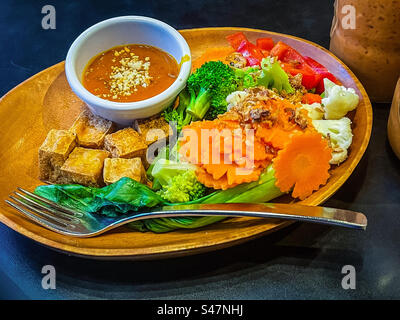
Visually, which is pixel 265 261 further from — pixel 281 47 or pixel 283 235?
pixel 281 47

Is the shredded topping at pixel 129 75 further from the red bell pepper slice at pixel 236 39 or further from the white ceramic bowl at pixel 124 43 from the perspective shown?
the red bell pepper slice at pixel 236 39

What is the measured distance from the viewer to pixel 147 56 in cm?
254

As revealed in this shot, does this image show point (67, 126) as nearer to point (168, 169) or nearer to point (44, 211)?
point (44, 211)

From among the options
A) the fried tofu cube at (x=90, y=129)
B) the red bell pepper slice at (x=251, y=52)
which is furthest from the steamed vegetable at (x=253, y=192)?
the red bell pepper slice at (x=251, y=52)

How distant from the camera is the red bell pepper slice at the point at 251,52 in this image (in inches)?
100

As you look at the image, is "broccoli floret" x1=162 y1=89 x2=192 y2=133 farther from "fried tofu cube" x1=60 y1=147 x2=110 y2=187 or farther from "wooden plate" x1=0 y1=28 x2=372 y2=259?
"wooden plate" x1=0 y1=28 x2=372 y2=259

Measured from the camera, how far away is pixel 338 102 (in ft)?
7.05

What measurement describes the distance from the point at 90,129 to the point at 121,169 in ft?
1.33

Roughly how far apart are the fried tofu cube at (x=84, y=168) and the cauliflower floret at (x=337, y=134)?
3.62 feet

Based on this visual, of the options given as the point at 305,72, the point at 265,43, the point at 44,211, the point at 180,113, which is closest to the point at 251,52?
the point at 265,43

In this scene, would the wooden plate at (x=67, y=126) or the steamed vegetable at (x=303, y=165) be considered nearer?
the wooden plate at (x=67, y=126)

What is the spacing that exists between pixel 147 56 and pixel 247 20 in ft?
3.72

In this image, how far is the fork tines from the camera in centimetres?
190

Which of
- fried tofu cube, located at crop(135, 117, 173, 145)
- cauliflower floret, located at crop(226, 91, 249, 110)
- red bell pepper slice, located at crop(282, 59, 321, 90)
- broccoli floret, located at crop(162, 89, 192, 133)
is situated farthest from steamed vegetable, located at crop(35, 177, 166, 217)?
red bell pepper slice, located at crop(282, 59, 321, 90)
